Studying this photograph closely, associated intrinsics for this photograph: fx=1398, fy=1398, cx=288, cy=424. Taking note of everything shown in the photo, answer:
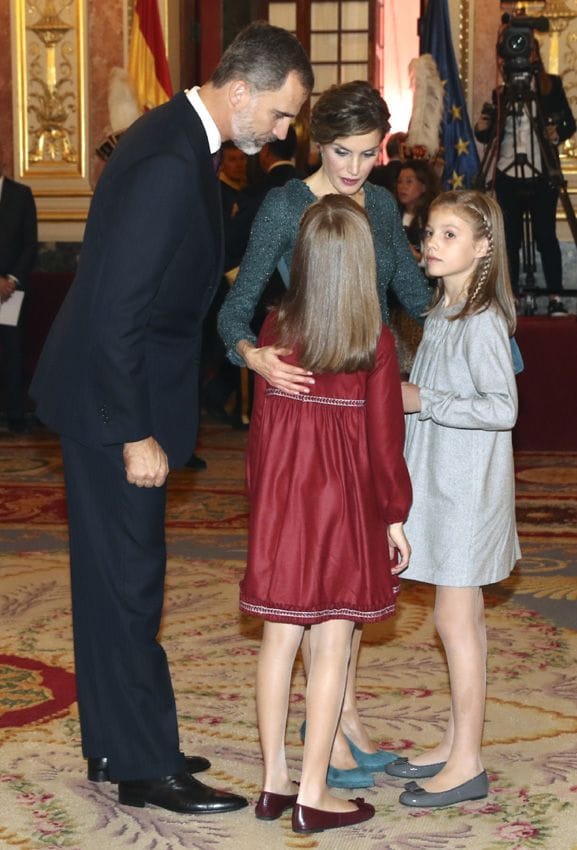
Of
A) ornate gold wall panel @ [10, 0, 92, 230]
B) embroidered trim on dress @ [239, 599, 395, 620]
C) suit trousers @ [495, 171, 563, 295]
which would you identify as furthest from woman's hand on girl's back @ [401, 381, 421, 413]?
ornate gold wall panel @ [10, 0, 92, 230]

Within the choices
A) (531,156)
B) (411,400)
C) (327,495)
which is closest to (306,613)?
(327,495)

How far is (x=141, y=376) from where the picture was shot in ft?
8.72

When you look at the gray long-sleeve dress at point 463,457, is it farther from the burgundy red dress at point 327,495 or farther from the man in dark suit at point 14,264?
the man in dark suit at point 14,264

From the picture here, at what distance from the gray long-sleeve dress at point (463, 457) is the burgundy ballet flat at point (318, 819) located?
506 mm

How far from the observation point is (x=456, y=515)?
2.91 metres

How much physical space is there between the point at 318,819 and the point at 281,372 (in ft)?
2.86

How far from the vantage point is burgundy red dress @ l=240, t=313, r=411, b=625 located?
2.72m

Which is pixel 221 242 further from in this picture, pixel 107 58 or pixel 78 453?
pixel 107 58

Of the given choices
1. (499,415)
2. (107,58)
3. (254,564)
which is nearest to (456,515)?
(499,415)

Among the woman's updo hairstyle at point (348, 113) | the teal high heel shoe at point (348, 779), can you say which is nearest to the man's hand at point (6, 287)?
the woman's updo hairstyle at point (348, 113)

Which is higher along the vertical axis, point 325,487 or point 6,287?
point 6,287

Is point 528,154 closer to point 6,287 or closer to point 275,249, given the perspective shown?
point 6,287

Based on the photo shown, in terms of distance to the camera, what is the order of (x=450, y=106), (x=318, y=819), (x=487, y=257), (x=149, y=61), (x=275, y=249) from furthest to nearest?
(x=149, y=61), (x=450, y=106), (x=275, y=249), (x=487, y=257), (x=318, y=819)

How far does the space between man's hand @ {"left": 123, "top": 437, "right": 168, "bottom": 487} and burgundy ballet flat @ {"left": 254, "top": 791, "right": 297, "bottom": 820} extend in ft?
2.22
